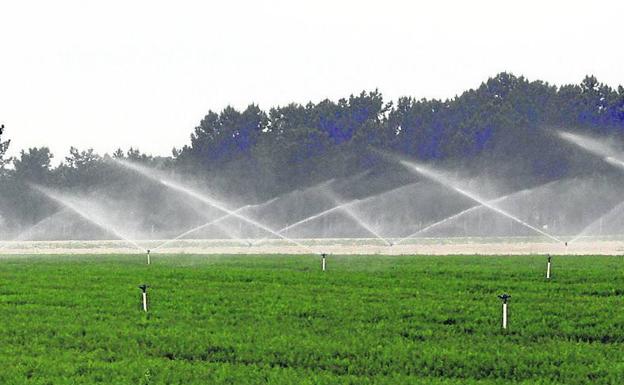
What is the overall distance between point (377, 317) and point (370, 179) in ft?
220

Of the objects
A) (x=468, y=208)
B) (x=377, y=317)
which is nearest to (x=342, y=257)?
(x=377, y=317)

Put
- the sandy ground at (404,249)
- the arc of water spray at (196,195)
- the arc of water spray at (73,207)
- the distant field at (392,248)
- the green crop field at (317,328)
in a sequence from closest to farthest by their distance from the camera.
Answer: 1. the green crop field at (317,328)
2. the sandy ground at (404,249)
3. the distant field at (392,248)
4. the arc of water spray at (196,195)
5. the arc of water spray at (73,207)

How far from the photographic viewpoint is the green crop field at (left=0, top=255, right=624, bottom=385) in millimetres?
13156

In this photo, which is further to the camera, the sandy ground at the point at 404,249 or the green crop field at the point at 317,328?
the sandy ground at the point at 404,249

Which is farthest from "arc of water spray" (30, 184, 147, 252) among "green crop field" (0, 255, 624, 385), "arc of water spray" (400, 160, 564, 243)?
"green crop field" (0, 255, 624, 385)

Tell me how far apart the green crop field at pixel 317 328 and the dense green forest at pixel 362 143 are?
54427 millimetres

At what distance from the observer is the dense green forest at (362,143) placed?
80125 mm

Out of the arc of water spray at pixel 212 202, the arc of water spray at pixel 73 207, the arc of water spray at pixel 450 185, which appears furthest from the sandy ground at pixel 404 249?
the arc of water spray at pixel 73 207

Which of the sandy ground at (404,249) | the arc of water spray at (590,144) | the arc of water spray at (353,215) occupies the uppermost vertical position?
the arc of water spray at (590,144)

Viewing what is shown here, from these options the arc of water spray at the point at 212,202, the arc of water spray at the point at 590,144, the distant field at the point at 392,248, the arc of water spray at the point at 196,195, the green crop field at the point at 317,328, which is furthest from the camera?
the arc of water spray at the point at 196,195

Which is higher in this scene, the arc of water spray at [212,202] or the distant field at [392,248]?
the arc of water spray at [212,202]

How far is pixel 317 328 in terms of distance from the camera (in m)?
16.6

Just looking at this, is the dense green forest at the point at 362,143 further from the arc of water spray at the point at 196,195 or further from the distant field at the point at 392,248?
the distant field at the point at 392,248

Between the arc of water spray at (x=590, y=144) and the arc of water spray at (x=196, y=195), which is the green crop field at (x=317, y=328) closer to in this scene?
the arc of water spray at (x=590, y=144)
